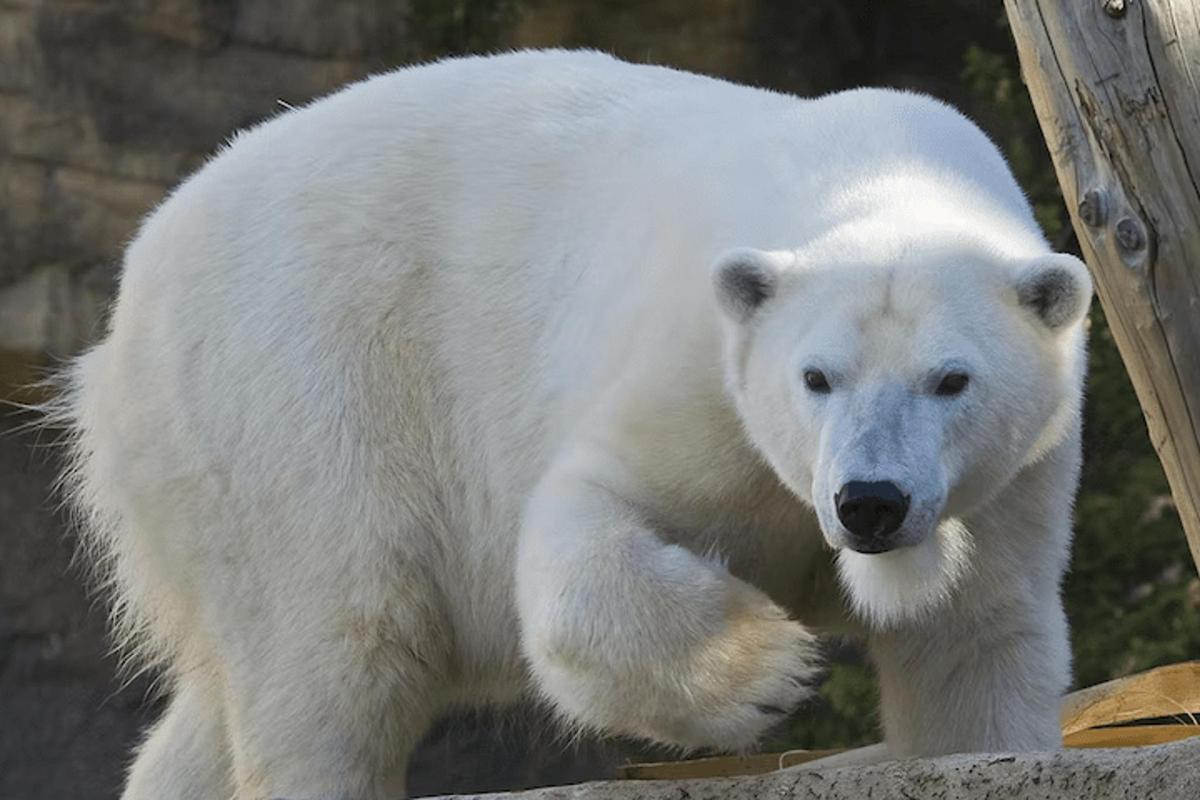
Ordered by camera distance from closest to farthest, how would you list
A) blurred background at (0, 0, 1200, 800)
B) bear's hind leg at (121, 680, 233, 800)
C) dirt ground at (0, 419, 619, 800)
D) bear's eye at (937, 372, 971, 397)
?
bear's eye at (937, 372, 971, 397)
bear's hind leg at (121, 680, 233, 800)
blurred background at (0, 0, 1200, 800)
dirt ground at (0, 419, 619, 800)

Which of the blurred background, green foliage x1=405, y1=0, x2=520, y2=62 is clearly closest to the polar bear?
the blurred background

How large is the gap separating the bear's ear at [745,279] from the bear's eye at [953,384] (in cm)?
33

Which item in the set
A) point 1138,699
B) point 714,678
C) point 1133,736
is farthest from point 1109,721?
point 714,678

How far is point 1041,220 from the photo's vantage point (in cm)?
691

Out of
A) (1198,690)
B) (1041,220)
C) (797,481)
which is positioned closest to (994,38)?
(1041,220)

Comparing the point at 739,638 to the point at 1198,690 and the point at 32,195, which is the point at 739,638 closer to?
the point at 1198,690

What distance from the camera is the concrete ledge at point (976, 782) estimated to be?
8.80 feet

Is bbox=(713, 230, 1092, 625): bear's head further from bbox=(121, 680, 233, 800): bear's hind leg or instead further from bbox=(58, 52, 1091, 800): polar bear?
bbox=(121, 680, 233, 800): bear's hind leg

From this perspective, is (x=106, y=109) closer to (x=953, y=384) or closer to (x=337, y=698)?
(x=337, y=698)

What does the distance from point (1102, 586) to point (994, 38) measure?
252 centimetres

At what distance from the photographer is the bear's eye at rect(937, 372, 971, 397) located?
3.20 metres

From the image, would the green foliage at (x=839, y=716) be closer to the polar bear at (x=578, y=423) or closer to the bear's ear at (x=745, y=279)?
the polar bear at (x=578, y=423)

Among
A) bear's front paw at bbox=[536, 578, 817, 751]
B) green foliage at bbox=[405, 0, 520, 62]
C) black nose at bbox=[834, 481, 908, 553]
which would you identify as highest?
black nose at bbox=[834, 481, 908, 553]

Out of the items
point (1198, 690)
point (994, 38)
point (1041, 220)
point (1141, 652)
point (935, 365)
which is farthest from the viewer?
point (994, 38)
